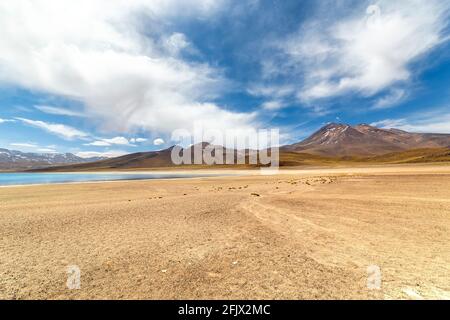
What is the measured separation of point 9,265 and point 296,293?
871cm

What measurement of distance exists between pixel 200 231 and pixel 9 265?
6713mm

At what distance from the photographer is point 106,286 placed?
19.9 ft

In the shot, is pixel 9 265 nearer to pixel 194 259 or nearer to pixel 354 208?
pixel 194 259

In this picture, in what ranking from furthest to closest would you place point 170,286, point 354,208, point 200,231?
point 354,208, point 200,231, point 170,286

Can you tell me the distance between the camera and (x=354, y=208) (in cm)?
1569

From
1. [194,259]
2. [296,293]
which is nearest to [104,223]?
[194,259]
